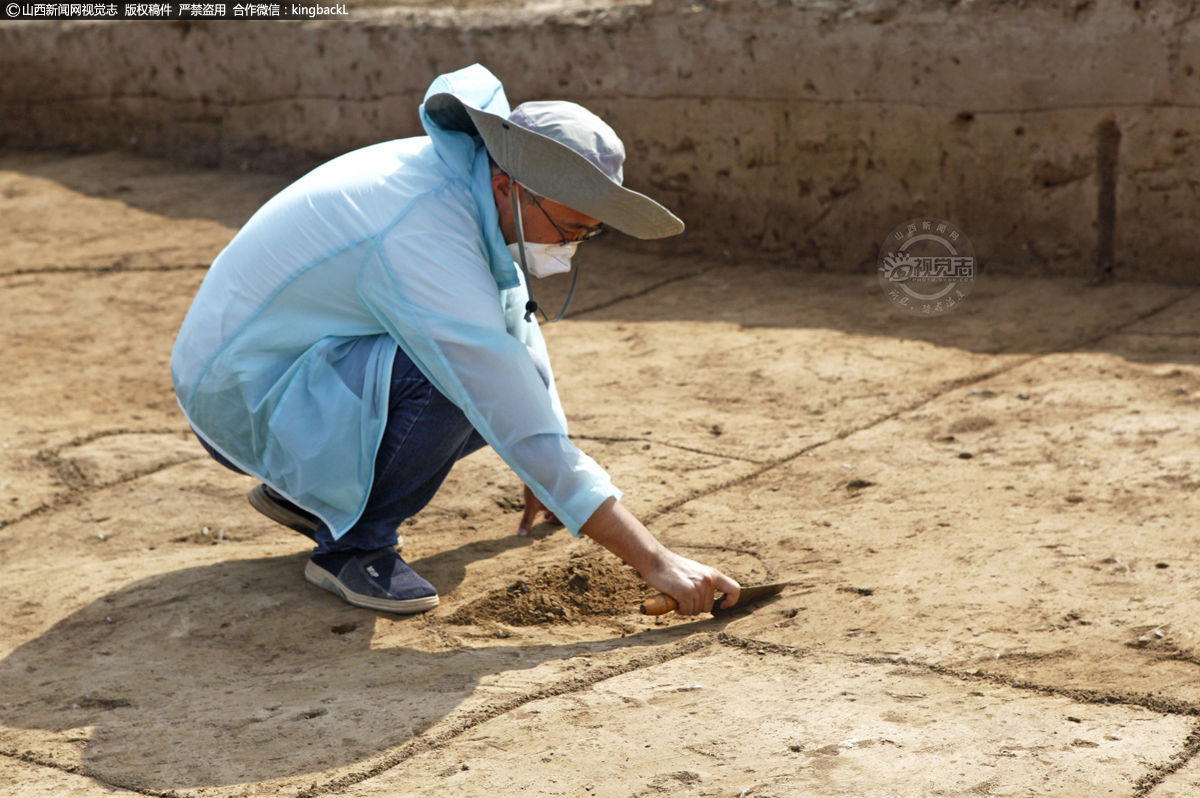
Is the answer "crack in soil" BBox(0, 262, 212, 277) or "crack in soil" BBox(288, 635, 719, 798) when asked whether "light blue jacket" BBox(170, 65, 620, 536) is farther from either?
"crack in soil" BBox(0, 262, 212, 277)

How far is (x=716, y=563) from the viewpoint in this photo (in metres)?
2.59

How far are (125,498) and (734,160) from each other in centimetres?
272

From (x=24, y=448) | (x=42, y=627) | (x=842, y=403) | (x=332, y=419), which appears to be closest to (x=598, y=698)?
(x=332, y=419)

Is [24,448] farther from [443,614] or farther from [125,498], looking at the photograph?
[443,614]

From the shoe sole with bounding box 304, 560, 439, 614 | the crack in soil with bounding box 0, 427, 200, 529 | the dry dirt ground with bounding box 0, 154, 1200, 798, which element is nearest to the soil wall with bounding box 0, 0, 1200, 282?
the dry dirt ground with bounding box 0, 154, 1200, 798

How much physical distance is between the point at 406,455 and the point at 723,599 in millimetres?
695

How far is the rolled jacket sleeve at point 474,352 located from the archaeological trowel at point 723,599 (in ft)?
0.69

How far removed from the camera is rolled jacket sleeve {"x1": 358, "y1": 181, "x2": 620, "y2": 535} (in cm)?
217

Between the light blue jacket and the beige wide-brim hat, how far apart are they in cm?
11

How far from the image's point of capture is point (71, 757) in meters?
1.96

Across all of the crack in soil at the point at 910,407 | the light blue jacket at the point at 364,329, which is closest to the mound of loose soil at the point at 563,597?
the crack in soil at the point at 910,407

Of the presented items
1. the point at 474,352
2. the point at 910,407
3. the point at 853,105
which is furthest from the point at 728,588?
the point at 853,105

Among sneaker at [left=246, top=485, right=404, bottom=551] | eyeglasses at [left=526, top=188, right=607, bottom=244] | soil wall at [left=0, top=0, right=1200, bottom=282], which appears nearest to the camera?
eyeglasses at [left=526, top=188, right=607, bottom=244]

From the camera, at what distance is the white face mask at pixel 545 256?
235 cm
